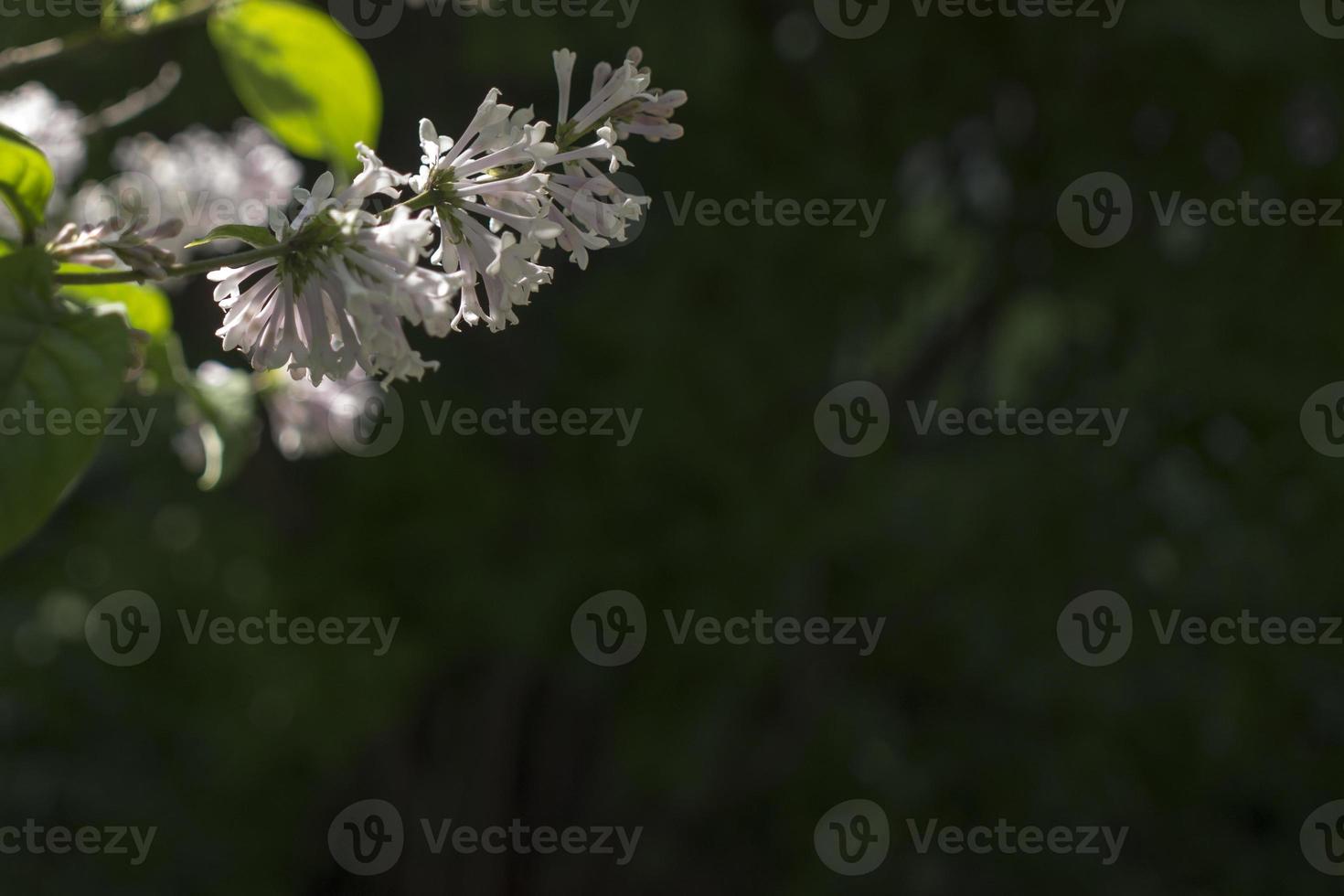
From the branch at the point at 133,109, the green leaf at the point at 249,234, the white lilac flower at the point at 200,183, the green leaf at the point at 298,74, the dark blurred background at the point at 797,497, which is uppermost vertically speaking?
the green leaf at the point at 249,234

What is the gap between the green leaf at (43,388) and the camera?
2.60ft

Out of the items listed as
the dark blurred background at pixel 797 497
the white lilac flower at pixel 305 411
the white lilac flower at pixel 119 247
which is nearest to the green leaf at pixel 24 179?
the white lilac flower at pixel 119 247

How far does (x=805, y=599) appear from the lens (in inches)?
170

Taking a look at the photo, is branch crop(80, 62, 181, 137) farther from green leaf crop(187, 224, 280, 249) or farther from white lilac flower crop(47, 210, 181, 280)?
green leaf crop(187, 224, 280, 249)

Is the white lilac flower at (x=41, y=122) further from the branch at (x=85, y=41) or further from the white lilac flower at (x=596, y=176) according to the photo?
the white lilac flower at (x=596, y=176)

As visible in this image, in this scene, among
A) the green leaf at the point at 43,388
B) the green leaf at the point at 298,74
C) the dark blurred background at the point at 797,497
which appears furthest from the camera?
the dark blurred background at the point at 797,497

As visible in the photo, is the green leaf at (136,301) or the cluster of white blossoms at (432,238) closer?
the cluster of white blossoms at (432,238)

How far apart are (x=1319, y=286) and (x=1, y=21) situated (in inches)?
150

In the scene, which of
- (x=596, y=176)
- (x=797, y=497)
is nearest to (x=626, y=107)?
(x=596, y=176)

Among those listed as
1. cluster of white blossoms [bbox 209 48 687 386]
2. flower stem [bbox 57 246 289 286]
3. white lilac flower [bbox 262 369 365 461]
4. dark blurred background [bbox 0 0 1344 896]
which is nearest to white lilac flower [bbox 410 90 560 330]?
cluster of white blossoms [bbox 209 48 687 386]

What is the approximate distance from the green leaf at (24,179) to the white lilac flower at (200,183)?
0.64 metres

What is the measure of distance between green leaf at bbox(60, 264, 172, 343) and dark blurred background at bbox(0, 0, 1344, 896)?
2.37 m

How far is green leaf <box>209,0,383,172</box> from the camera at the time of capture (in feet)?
4.10

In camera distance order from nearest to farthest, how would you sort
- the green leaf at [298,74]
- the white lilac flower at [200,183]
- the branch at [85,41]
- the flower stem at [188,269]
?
the flower stem at [188,269] → the branch at [85,41] → the green leaf at [298,74] → the white lilac flower at [200,183]
